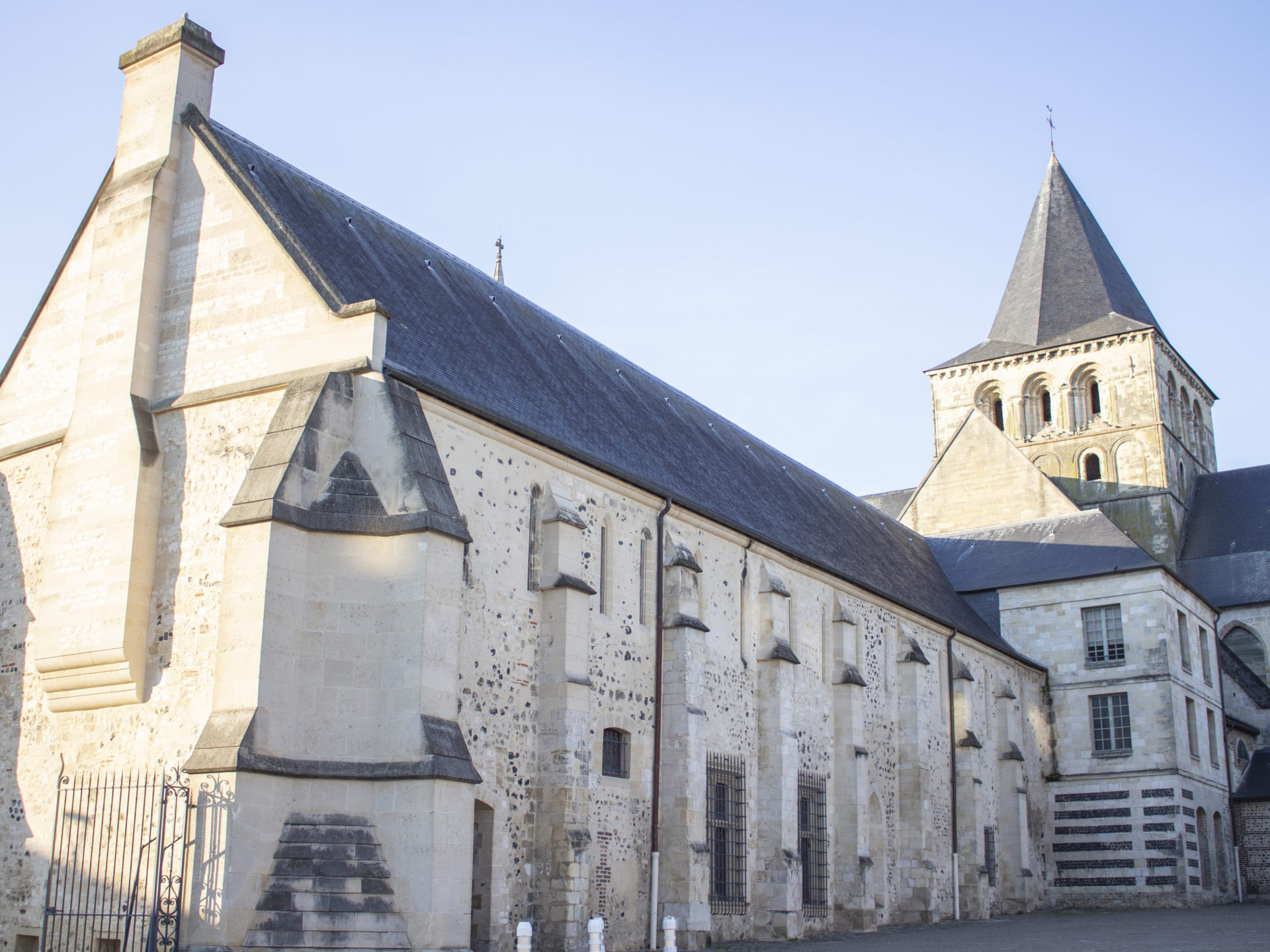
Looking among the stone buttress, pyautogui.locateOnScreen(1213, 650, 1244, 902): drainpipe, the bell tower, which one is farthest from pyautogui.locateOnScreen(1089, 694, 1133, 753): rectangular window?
the stone buttress

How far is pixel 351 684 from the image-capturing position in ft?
49.0

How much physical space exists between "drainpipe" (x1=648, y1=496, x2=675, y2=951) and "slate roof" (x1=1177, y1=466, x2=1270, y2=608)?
25.3m

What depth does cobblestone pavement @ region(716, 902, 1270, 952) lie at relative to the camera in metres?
18.7

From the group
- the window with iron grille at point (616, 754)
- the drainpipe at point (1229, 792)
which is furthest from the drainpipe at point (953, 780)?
the window with iron grille at point (616, 754)

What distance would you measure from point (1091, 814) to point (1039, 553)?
722 cm

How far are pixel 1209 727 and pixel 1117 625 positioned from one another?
463 centimetres

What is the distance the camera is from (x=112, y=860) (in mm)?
15500

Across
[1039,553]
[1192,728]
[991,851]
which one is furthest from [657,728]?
[1192,728]

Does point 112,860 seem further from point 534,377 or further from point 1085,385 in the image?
point 1085,385

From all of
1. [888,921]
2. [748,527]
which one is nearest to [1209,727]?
[888,921]

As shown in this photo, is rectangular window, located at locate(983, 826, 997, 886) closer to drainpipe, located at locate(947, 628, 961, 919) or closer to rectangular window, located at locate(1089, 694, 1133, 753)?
drainpipe, located at locate(947, 628, 961, 919)

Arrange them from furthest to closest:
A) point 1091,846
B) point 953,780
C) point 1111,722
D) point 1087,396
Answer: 1. point 1087,396
2. point 1111,722
3. point 1091,846
4. point 953,780

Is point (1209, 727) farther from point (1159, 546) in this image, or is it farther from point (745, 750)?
point (745, 750)

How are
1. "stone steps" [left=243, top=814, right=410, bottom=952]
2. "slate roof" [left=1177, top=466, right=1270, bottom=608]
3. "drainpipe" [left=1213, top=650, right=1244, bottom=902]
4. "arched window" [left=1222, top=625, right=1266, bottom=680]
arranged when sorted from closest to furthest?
"stone steps" [left=243, top=814, right=410, bottom=952]
"drainpipe" [left=1213, top=650, right=1244, bottom=902]
"arched window" [left=1222, top=625, right=1266, bottom=680]
"slate roof" [left=1177, top=466, right=1270, bottom=608]
